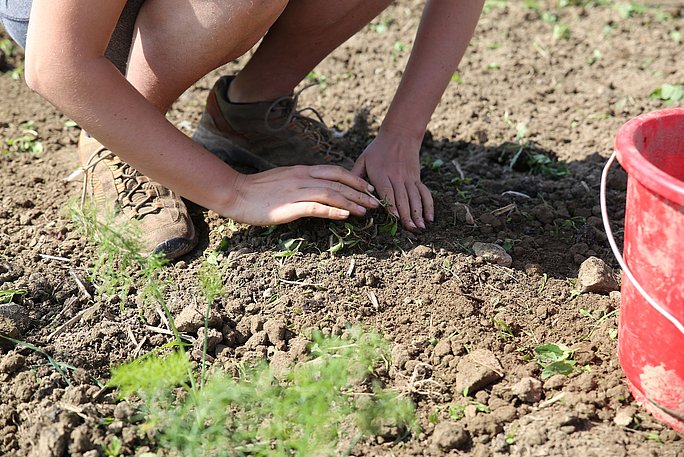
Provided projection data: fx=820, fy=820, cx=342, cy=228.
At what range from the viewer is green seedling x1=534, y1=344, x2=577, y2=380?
6.21 feet

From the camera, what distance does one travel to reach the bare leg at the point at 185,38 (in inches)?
82.6

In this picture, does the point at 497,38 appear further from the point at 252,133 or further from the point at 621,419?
the point at 621,419

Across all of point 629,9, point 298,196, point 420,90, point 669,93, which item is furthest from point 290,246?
point 629,9

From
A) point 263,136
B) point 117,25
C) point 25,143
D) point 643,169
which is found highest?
point 643,169

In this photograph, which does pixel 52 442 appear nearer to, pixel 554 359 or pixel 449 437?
pixel 449 437

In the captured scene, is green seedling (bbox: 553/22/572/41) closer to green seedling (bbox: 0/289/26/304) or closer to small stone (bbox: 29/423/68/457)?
green seedling (bbox: 0/289/26/304)

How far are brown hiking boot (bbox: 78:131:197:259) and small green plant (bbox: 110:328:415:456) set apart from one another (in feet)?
1.53

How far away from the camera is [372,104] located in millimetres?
3279

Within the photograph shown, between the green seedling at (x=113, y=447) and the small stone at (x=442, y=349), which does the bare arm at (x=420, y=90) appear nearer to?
the small stone at (x=442, y=349)

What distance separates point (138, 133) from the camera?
79.2 inches

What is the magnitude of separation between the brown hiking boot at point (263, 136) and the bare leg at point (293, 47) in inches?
1.6

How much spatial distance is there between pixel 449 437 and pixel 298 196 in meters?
0.75

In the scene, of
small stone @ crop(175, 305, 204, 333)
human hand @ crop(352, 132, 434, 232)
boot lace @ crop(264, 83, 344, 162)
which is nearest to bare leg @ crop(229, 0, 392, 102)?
boot lace @ crop(264, 83, 344, 162)

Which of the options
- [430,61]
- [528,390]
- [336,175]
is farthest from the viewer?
[430,61]
